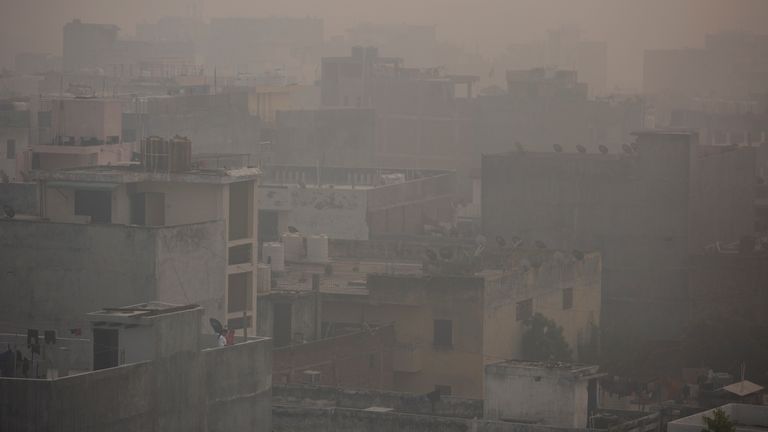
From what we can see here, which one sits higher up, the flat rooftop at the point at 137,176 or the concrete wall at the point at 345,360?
the flat rooftop at the point at 137,176

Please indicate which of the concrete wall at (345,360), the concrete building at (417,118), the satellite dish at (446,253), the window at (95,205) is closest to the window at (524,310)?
the satellite dish at (446,253)

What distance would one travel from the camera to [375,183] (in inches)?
2058

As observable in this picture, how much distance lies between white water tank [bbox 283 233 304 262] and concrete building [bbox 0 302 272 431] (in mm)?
14058

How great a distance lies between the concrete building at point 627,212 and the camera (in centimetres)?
4578

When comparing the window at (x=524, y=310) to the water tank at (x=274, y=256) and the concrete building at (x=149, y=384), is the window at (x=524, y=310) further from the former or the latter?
the concrete building at (x=149, y=384)

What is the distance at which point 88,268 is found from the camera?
97.8 feet

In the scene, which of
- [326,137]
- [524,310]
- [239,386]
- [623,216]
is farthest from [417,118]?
[239,386]

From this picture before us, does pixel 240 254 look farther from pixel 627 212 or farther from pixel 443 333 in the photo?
pixel 627 212

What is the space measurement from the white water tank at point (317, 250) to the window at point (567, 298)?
192 inches

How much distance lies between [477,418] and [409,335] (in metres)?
7.83

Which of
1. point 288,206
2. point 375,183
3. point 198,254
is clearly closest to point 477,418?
point 198,254

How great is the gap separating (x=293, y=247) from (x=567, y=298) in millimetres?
5603

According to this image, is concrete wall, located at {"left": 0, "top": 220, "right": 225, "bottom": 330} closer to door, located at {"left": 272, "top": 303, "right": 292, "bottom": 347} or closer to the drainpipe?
door, located at {"left": 272, "top": 303, "right": 292, "bottom": 347}

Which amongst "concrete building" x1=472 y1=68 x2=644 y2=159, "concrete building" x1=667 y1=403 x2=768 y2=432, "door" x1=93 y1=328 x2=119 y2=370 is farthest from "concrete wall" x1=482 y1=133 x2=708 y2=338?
"concrete building" x1=472 y1=68 x2=644 y2=159
